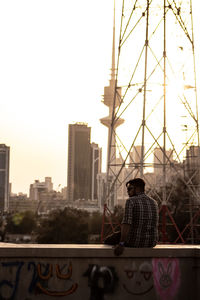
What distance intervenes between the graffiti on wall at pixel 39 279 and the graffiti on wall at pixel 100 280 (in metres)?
0.25

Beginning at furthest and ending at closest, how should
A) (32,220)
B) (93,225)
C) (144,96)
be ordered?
(32,220)
(93,225)
(144,96)

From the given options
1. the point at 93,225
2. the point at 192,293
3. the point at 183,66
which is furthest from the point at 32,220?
the point at 192,293

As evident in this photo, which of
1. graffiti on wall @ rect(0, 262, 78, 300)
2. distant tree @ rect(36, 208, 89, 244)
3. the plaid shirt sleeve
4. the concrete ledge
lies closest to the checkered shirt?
the plaid shirt sleeve

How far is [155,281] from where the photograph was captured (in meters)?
11.1

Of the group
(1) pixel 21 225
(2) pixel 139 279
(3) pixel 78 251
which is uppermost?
(1) pixel 21 225

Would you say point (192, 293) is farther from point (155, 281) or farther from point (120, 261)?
point (120, 261)

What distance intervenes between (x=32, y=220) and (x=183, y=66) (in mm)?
134741

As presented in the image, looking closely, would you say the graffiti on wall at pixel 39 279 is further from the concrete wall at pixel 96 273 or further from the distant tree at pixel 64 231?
the distant tree at pixel 64 231

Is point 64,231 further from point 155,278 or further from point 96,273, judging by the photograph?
point 96,273

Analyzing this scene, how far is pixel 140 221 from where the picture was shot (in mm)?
10953

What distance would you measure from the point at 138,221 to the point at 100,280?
3.32 ft

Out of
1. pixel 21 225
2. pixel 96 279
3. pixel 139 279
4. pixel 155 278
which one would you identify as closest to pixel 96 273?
pixel 96 279

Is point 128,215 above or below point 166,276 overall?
above

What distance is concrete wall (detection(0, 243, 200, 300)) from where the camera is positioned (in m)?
9.93
